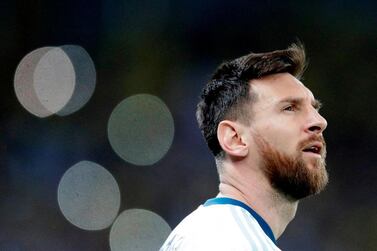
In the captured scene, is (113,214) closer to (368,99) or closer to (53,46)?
(53,46)

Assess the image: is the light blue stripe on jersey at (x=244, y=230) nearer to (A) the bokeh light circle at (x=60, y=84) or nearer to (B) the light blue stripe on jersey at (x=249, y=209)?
(B) the light blue stripe on jersey at (x=249, y=209)

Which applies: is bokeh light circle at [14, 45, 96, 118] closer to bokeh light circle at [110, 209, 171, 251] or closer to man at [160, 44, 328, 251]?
bokeh light circle at [110, 209, 171, 251]

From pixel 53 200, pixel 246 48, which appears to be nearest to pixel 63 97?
pixel 53 200

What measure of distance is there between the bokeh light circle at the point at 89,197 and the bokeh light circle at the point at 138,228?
0.09 metres

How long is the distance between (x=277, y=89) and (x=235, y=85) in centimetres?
11

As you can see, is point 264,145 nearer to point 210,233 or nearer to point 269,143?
point 269,143

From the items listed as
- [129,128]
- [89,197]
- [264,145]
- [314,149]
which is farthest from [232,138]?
[89,197]

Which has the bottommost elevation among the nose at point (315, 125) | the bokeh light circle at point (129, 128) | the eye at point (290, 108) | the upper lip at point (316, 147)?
the bokeh light circle at point (129, 128)

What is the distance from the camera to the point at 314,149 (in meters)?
1.41

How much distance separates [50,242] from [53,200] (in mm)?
343

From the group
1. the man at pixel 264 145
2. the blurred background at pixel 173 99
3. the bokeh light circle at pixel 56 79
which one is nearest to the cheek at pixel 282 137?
the man at pixel 264 145

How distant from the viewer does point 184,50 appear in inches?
207

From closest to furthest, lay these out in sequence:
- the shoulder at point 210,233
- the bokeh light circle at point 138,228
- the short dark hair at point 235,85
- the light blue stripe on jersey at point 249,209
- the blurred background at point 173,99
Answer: the shoulder at point 210,233 < the light blue stripe on jersey at point 249,209 < the short dark hair at point 235,85 < the blurred background at point 173,99 < the bokeh light circle at point 138,228

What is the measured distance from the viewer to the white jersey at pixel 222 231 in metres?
1.18
